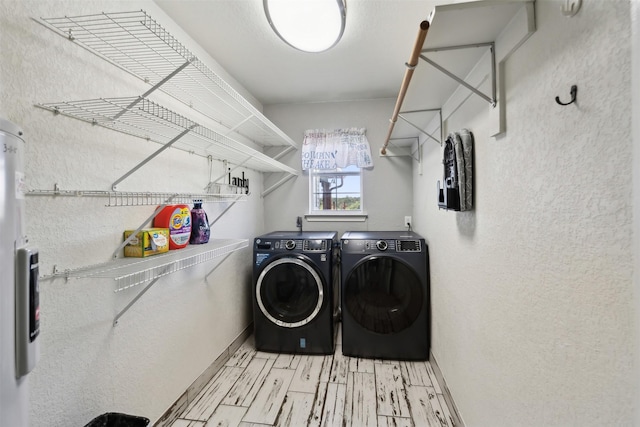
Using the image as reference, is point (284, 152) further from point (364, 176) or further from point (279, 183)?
point (364, 176)

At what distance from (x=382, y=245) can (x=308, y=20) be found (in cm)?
169

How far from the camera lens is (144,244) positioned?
133 cm

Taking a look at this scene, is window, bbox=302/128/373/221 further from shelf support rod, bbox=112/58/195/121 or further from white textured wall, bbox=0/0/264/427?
shelf support rod, bbox=112/58/195/121

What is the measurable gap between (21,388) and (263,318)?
1.93 meters

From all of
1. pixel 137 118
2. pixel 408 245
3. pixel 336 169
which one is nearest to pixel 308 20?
pixel 137 118

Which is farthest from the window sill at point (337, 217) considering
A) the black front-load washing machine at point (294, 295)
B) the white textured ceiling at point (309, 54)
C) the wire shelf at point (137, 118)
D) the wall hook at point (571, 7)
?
the wall hook at point (571, 7)

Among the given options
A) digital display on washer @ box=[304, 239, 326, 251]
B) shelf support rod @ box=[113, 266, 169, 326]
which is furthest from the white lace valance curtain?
shelf support rod @ box=[113, 266, 169, 326]

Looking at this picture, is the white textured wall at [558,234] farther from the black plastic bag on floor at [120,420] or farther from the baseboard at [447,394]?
the black plastic bag on floor at [120,420]

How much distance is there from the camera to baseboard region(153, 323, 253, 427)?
1.63 m

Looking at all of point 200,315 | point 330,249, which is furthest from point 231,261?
point 330,249

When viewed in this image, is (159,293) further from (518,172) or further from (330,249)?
(518,172)

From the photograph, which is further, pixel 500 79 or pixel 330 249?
pixel 330 249

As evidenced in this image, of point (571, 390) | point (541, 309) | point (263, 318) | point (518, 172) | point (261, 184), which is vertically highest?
point (261, 184)

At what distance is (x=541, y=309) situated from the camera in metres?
0.82
